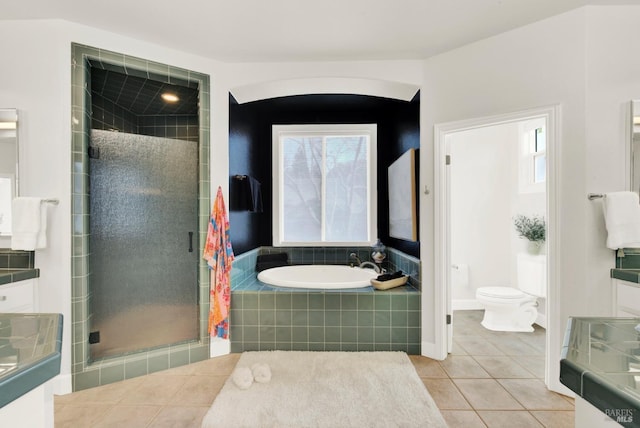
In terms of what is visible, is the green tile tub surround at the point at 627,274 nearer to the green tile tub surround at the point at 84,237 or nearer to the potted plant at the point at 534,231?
the potted plant at the point at 534,231

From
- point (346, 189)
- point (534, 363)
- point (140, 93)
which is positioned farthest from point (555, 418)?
point (140, 93)

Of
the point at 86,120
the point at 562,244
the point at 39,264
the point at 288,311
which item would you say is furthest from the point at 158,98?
the point at 562,244

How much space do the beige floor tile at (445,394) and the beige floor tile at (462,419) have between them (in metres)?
0.05

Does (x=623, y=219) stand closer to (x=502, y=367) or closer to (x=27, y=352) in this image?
(x=502, y=367)

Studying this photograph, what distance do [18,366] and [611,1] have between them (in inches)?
126

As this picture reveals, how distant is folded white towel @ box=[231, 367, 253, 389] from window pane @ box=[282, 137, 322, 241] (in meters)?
1.79

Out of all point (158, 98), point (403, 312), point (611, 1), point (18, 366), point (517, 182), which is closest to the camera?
point (18, 366)

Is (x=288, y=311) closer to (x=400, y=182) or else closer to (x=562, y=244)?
(x=400, y=182)

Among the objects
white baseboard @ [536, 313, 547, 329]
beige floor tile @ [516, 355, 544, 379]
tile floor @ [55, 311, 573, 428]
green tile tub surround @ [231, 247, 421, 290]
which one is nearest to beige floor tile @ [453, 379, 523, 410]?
tile floor @ [55, 311, 573, 428]

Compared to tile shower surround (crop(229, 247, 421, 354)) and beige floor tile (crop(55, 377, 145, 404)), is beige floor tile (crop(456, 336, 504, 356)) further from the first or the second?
beige floor tile (crop(55, 377, 145, 404))

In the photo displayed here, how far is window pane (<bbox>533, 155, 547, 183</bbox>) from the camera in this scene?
3332 mm

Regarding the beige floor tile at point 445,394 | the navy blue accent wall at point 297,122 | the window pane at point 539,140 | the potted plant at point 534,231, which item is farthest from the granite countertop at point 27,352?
the window pane at point 539,140

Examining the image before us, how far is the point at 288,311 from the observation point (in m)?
2.57

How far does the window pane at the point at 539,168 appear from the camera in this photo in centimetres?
333
